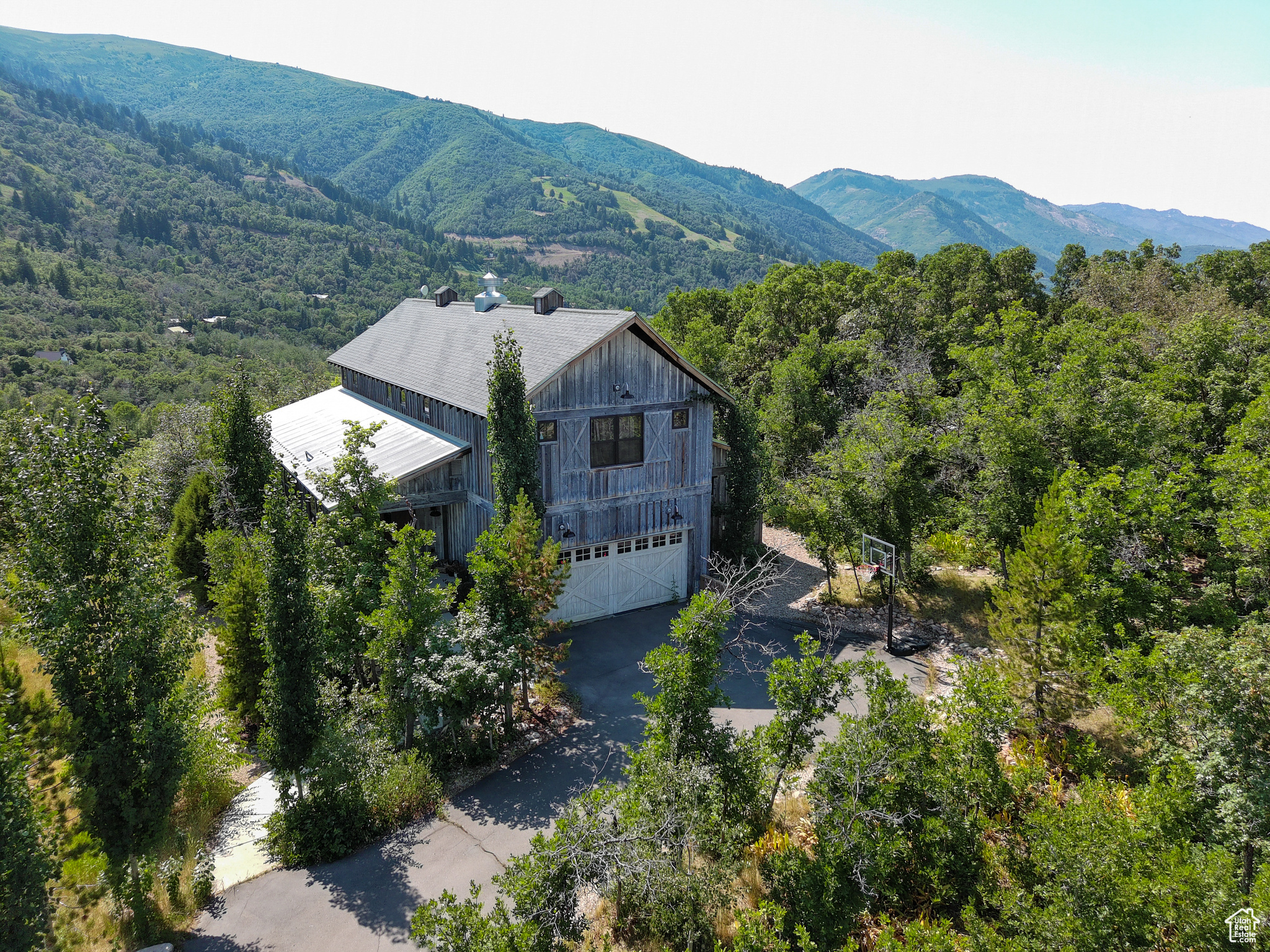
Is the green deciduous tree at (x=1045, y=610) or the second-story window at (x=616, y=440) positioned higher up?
the second-story window at (x=616, y=440)

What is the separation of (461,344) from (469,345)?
2.39ft

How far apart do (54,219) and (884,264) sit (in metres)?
114

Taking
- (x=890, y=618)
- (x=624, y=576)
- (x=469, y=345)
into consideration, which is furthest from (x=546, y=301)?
(x=890, y=618)

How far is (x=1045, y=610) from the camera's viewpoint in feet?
41.3

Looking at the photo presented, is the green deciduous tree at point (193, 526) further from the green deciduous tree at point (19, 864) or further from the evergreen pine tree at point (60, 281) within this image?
the evergreen pine tree at point (60, 281)

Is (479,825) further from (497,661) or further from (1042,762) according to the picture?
(1042,762)

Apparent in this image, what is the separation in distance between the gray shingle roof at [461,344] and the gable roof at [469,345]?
0.03 m

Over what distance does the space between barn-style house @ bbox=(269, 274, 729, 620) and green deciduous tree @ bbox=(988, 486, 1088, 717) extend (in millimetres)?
9455

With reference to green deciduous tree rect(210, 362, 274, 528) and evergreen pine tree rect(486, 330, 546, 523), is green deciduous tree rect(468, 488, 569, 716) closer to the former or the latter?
evergreen pine tree rect(486, 330, 546, 523)

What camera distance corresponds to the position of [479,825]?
11188mm

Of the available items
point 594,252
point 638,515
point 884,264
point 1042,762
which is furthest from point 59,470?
point 594,252

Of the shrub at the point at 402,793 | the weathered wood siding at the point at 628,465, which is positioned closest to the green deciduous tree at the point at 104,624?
the shrub at the point at 402,793

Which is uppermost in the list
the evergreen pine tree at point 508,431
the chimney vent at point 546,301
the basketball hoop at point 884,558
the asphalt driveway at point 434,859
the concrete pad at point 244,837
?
the chimney vent at point 546,301

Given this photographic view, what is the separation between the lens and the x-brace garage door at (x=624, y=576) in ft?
62.5
